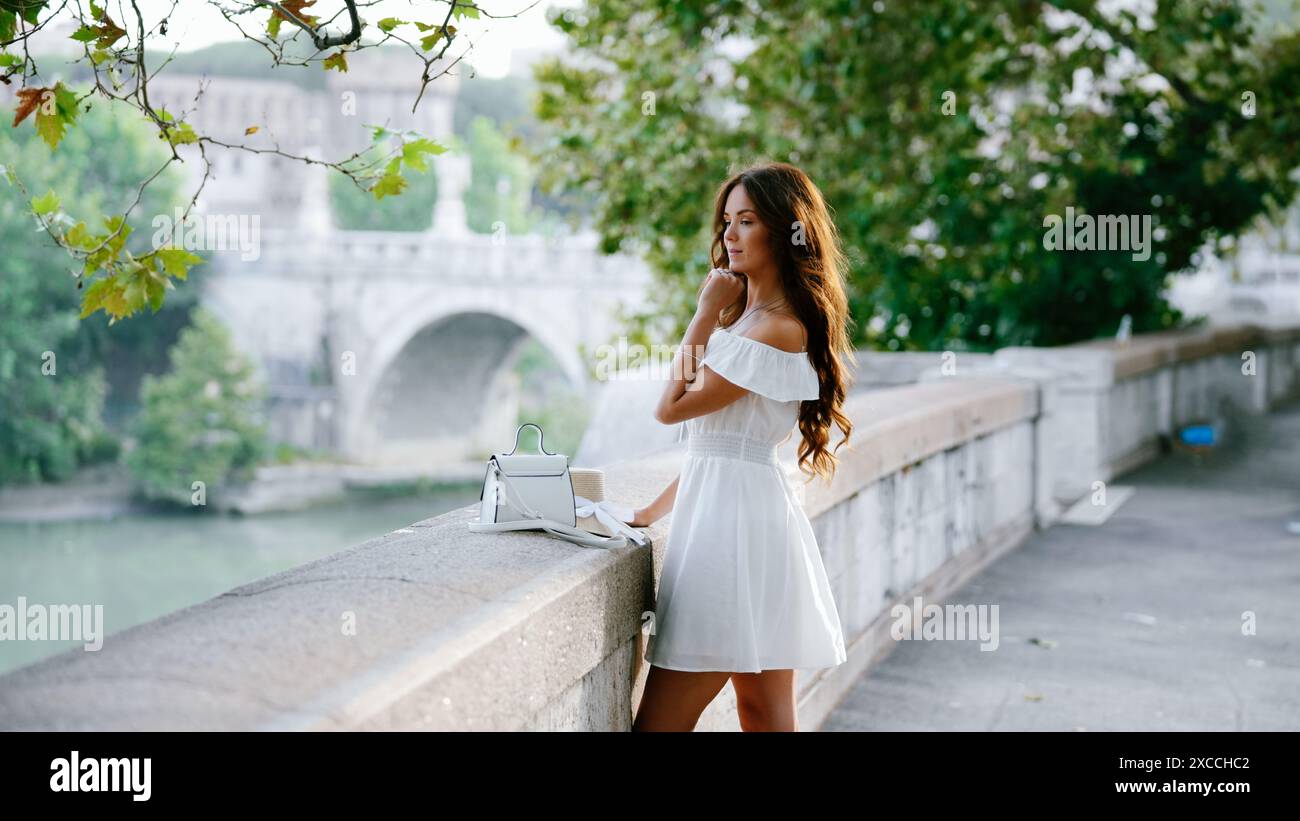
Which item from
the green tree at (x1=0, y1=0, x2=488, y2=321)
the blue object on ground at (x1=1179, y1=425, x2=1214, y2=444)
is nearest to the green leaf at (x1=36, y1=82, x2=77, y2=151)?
the green tree at (x1=0, y1=0, x2=488, y2=321)

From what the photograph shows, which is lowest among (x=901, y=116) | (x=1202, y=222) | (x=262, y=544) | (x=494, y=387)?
(x=262, y=544)

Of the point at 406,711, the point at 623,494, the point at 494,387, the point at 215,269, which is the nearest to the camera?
the point at 406,711

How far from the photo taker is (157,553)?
30328 millimetres

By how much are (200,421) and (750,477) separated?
3513 cm

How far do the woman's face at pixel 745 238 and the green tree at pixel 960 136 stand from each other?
7.13m

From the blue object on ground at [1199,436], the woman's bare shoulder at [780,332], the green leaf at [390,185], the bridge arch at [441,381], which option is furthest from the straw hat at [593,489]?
the bridge arch at [441,381]

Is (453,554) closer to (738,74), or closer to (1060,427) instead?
(1060,427)

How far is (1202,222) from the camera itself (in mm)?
11039

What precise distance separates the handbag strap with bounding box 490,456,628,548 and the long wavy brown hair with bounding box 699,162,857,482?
434mm

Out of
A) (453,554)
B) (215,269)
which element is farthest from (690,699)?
(215,269)

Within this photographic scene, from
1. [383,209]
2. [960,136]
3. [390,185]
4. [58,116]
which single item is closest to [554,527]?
[390,185]

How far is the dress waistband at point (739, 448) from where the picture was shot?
261 centimetres

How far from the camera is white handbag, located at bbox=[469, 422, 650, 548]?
259 centimetres
